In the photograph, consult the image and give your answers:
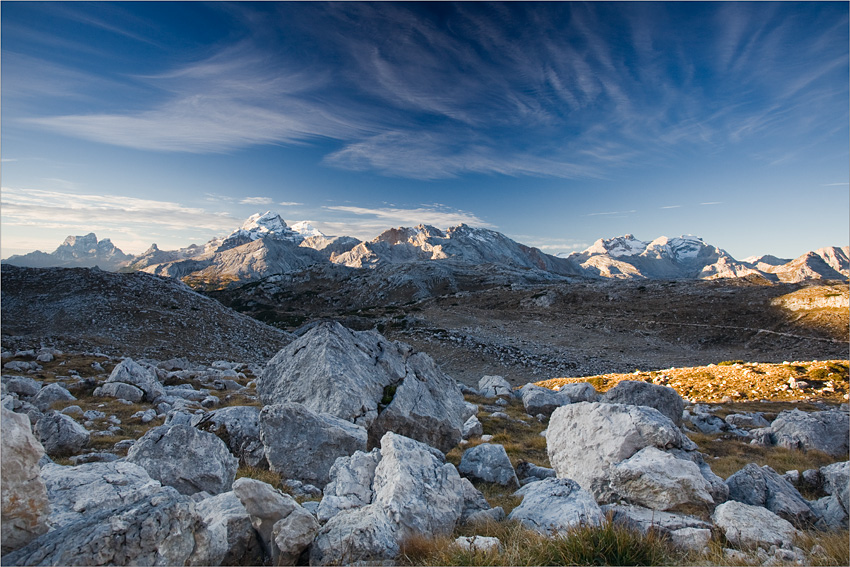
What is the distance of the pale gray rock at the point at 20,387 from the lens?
1683 cm

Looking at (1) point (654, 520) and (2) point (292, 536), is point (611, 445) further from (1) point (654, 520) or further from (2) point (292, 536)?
(2) point (292, 536)

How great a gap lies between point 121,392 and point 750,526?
849 inches

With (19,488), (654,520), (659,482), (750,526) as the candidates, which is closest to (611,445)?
(659,482)

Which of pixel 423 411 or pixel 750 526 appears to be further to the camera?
pixel 423 411

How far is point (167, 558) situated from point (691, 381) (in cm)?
3466

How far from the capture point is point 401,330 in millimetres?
55688

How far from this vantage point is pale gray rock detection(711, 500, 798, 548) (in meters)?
6.11

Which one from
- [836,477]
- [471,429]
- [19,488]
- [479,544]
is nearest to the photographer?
[19,488]

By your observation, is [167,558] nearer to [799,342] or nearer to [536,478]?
[536,478]

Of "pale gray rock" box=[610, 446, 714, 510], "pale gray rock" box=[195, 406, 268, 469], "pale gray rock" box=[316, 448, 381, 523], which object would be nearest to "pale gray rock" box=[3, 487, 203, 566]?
"pale gray rock" box=[316, 448, 381, 523]

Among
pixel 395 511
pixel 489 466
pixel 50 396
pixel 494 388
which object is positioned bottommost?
pixel 494 388

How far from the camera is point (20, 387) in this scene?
17.0 m

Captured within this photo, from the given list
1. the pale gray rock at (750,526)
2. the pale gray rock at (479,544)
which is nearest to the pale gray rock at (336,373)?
the pale gray rock at (479,544)

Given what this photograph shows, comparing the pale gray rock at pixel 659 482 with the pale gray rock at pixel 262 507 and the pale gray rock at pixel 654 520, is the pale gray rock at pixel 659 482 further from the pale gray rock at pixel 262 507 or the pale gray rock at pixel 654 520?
the pale gray rock at pixel 262 507
